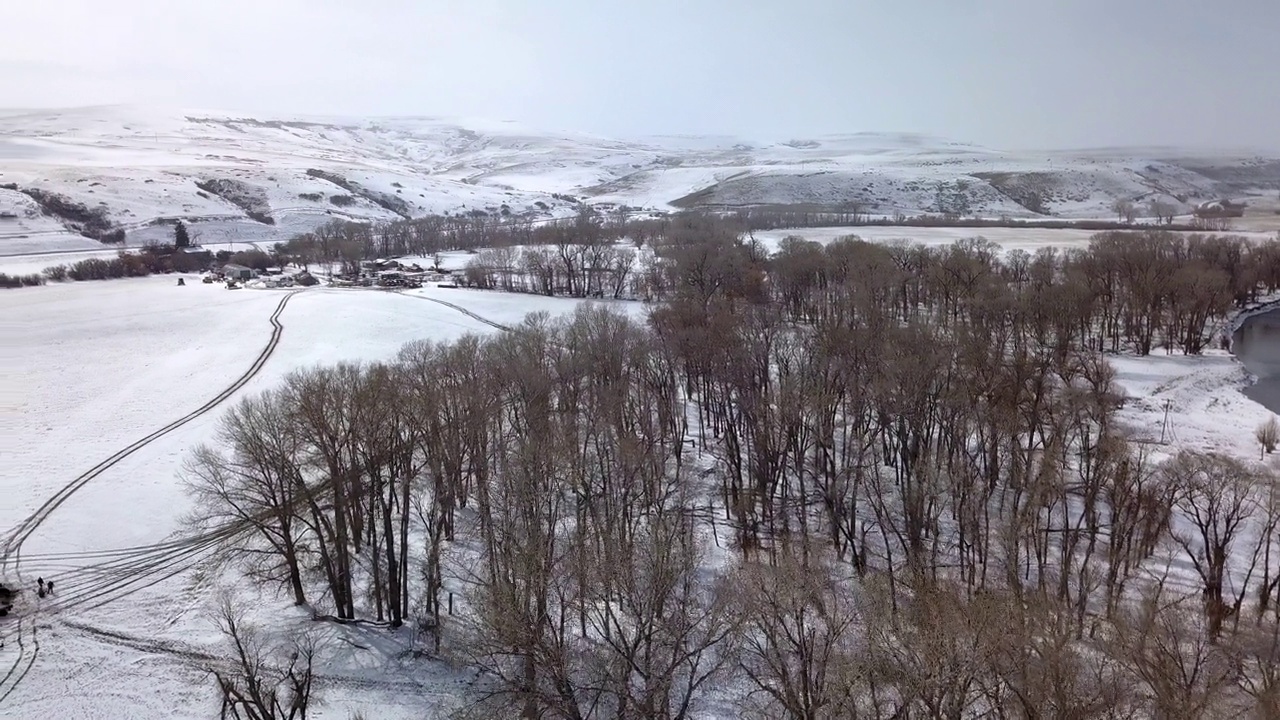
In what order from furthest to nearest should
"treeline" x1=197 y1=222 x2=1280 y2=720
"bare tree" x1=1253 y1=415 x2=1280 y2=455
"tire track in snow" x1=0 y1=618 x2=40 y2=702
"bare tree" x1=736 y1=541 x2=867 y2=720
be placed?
"bare tree" x1=1253 y1=415 x2=1280 y2=455, "tire track in snow" x1=0 y1=618 x2=40 y2=702, "treeline" x1=197 y1=222 x2=1280 y2=720, "bare tree" x1=736 y1=541 x2=867 y2=720

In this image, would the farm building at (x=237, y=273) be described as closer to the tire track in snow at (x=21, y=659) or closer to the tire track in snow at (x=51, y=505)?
the tire track in snow at (x=51, y=505)

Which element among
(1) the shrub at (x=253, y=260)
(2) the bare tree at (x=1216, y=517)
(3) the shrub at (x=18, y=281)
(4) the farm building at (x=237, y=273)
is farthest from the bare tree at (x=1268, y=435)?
(3) the shrub at (x=18, y=281)

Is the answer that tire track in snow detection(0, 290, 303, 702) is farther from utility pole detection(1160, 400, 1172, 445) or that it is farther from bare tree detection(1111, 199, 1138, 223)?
bare tree detection(1111, 199, 1138, 223)

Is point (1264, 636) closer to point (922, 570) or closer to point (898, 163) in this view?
point (922, 570)

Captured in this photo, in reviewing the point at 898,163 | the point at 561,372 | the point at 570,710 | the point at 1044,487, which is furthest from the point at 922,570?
the point at 898,163

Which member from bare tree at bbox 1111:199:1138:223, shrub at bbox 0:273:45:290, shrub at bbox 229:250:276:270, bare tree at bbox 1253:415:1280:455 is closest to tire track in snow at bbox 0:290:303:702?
bare tree at bbox 1253:415:1280:455
